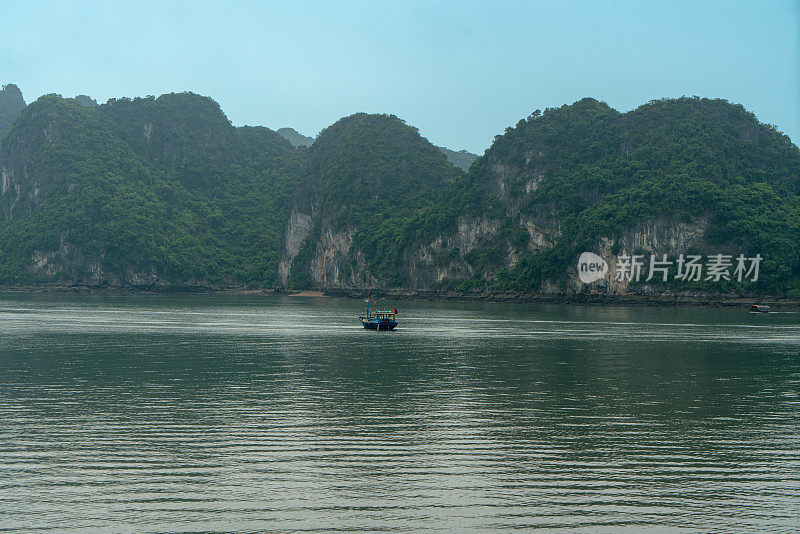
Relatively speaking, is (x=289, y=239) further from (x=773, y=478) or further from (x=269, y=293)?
(x=773, y=478)

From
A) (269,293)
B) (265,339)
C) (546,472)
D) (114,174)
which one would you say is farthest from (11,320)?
(114,174)

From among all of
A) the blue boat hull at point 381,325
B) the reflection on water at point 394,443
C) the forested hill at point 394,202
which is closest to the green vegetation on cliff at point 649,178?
the forested hill at point 394,202

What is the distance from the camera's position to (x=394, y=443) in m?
15.1

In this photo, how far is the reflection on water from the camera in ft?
35.0

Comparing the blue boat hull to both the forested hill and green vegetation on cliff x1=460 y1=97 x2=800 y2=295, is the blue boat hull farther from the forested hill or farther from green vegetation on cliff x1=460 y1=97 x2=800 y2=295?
green vegetation on cliff x1=460 y1=97 x2=800 y2=295

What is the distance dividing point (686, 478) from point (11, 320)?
56078 mm

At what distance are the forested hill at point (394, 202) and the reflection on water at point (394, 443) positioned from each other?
256 feet

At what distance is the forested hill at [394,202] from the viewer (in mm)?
107188

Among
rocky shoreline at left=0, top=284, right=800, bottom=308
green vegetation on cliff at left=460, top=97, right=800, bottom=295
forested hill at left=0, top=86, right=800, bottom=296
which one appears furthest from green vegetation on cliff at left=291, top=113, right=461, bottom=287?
green vegetation on cliff at left=460, top=97, right=800, bottom=295

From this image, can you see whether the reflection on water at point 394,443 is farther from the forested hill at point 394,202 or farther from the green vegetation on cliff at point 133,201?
the green vegetation on cliff at point 133,201

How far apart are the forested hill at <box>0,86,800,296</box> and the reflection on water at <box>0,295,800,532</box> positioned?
3067 inches

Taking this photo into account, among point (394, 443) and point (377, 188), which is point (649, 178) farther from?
point (394, 443)

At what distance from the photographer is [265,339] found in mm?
42594

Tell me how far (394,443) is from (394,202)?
5636 inches
